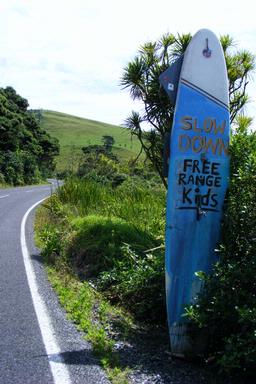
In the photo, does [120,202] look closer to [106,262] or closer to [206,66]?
[106,262]

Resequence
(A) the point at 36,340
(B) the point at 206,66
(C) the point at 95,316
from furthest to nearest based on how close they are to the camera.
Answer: (C) the point at 95,316
(B) the point at 206,66
(A) the point at 36,340

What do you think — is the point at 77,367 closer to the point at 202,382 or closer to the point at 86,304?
the point at 202,382

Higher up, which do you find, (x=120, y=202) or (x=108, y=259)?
(x=120, y=202)

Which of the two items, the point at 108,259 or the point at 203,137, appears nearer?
the point at 203,137

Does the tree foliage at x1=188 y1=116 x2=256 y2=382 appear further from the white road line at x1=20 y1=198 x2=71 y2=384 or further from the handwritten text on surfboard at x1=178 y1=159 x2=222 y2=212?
the white road line at x1=20 y1=198 x2=71 y2=384

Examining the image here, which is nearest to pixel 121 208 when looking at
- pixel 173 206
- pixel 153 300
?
pixel 153 300

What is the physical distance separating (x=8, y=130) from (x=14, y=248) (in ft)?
119

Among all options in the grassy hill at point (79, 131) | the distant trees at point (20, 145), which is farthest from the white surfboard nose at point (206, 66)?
the grassy hill at point (79, 131)

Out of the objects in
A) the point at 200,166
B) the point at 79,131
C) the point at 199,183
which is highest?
the point at 79,131

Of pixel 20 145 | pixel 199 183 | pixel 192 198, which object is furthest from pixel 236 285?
A: pixel 20 145

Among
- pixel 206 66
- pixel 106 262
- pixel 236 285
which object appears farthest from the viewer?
pixel 106 262

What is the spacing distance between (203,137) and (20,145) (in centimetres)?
4622

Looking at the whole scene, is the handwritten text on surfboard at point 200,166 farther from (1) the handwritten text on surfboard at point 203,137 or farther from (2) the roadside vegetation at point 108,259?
(2) the roadside vegetation at point 108,259

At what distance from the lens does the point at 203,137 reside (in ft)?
18.4
